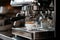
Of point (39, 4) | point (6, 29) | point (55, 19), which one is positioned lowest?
point (6, 29)

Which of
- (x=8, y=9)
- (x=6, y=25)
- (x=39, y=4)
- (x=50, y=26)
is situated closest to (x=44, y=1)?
(x=39, y=4)

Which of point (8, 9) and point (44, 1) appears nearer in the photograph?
point (44, 1)

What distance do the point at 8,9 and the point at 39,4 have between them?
111 centimetres

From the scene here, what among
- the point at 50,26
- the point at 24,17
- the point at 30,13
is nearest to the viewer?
the point at 50,26

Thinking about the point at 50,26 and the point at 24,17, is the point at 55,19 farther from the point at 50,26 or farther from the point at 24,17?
the point at 24,17

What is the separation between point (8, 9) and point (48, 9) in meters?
1.21

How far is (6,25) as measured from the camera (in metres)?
2.25

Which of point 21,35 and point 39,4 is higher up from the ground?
point 39,4

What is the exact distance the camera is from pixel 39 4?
164cm

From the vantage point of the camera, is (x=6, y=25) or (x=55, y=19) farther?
(x=6, y=25)
